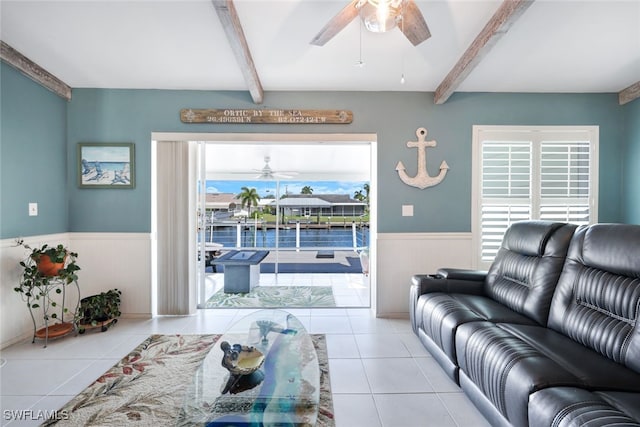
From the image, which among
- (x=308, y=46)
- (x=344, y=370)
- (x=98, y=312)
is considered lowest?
(x=344, y=370)

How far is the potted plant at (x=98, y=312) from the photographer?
308 cm

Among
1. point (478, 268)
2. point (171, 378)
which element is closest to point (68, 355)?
point (171, 378)

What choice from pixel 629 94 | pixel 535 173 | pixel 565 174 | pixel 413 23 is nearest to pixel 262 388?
pixel 413 23

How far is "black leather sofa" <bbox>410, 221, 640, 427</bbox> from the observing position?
1.31 m

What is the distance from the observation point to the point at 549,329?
2023 mm

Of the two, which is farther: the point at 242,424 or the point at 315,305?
the point at 315,305

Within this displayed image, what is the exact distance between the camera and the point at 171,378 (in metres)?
2.29

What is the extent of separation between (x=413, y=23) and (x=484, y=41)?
3.09ft

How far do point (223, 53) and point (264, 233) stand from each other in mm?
4506

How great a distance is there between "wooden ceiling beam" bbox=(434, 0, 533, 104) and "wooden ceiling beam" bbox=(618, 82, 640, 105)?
2.07 m

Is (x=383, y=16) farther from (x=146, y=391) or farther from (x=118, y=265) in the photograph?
(x=118, y=265)

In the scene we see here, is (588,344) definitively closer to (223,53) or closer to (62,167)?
(223,53)

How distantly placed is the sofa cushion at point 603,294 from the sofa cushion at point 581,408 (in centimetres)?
40

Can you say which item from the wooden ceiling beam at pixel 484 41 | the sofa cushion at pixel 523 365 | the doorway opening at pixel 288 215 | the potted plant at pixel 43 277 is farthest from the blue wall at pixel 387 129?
the sofa cushion at pixel 523 365
